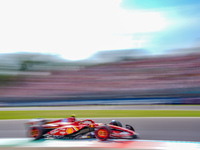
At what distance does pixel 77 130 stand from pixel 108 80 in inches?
664

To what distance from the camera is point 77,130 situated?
445cm

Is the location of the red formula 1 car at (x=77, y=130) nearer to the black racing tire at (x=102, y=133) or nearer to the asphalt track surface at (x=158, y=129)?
the black racing tire at (x=102, y=133)

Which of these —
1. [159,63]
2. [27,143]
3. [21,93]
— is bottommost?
[27,143]

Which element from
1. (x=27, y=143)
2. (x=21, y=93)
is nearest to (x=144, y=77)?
(x=21, y=93)

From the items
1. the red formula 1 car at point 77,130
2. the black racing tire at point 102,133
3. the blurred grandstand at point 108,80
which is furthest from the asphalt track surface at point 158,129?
the blurred grandstand at point 108,80

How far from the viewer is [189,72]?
1888cm

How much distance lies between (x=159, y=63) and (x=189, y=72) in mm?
3062

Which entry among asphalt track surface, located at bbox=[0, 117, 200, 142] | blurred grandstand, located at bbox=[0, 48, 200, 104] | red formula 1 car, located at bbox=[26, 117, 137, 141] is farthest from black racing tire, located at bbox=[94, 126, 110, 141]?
blurred grandstand, located at bbox=[0, 48, 200, 104]

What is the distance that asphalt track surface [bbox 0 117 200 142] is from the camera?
491 centimetres

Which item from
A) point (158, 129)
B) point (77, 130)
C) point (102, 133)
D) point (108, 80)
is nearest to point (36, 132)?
point (77, 130)

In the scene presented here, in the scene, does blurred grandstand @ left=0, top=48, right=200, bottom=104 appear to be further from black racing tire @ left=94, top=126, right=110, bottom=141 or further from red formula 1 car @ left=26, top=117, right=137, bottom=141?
black racing tire @ left=94, top=126, right=110, bottom=141

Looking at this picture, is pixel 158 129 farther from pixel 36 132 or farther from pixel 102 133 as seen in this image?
pixel 36 132

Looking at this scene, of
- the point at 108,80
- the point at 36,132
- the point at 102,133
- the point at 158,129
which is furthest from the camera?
the point at 108,80

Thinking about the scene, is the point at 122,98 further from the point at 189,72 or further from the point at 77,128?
the point at 77,128
